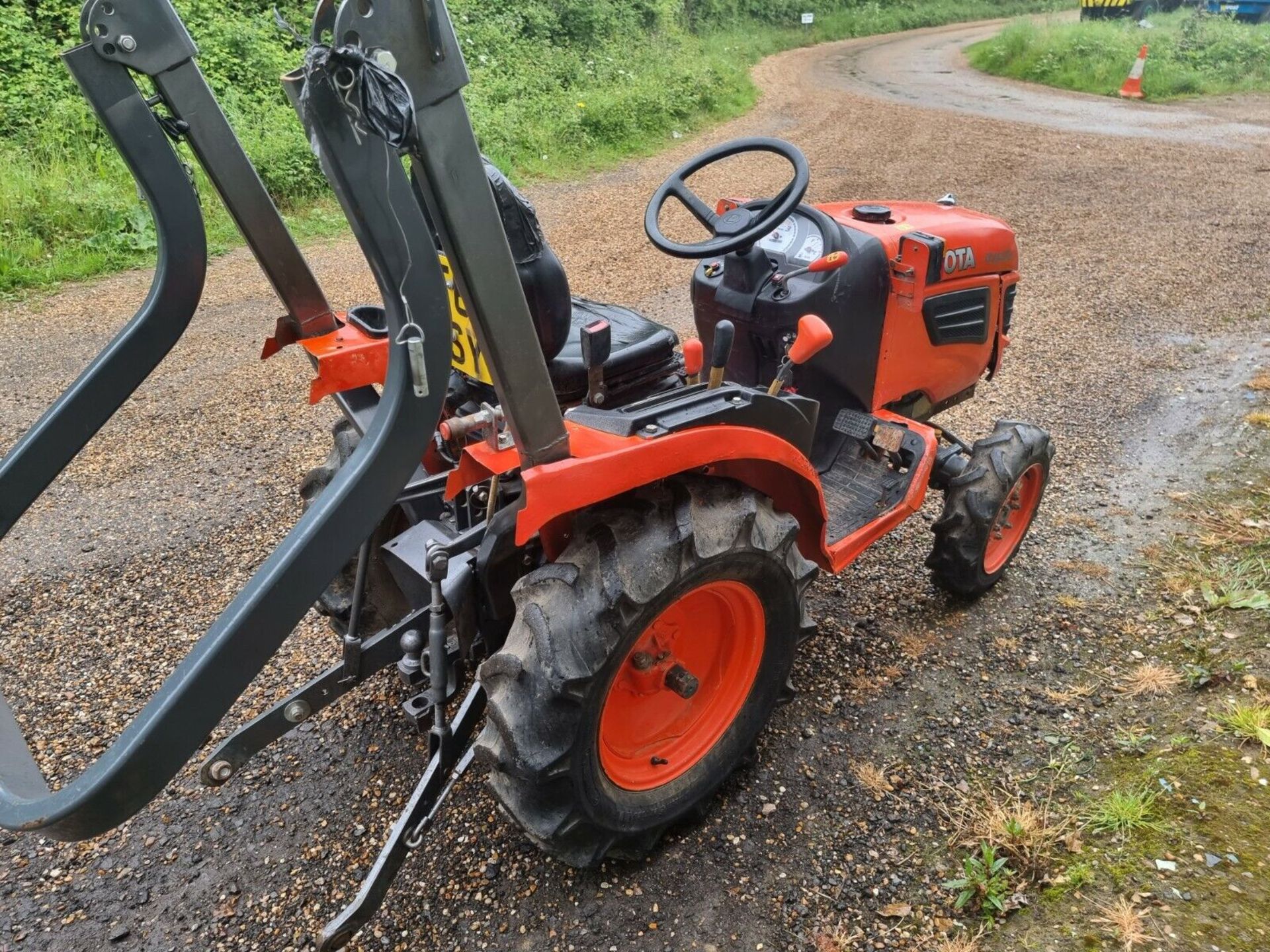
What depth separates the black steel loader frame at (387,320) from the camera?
1.35 meters

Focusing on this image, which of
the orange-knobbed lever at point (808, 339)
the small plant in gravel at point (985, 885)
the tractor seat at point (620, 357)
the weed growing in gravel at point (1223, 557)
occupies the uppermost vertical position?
the orange-knobbed lever at point (808, 339)

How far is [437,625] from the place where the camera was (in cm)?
197

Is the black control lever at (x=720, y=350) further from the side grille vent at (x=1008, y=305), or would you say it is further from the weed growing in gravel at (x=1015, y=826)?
the side grille vent at (x=1008, y=305)

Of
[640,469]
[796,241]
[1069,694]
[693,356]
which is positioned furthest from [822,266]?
[1069,694]

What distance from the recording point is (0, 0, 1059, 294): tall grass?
665 cm

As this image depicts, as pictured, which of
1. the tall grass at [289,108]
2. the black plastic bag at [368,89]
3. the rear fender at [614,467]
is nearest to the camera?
the black plastic bag at [368,89]

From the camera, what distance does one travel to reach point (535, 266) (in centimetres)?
229

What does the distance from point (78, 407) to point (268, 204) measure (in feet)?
2.20

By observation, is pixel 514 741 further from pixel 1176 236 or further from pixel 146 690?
pixel 1176 236

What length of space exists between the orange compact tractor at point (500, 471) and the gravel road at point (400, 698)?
0.24 metres

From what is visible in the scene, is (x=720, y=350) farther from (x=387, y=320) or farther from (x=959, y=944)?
(x=959, y=944)

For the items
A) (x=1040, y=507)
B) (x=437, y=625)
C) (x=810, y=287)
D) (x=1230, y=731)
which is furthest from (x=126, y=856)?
(x=1040, y=507)

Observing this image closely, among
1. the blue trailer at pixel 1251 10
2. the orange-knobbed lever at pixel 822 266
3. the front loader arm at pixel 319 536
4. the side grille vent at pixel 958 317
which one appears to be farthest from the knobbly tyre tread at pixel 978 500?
the blue trailer at pixel 1251 10

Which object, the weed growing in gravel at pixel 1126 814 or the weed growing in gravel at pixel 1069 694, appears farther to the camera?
the weed growing in gravel at pixel 1069 694
